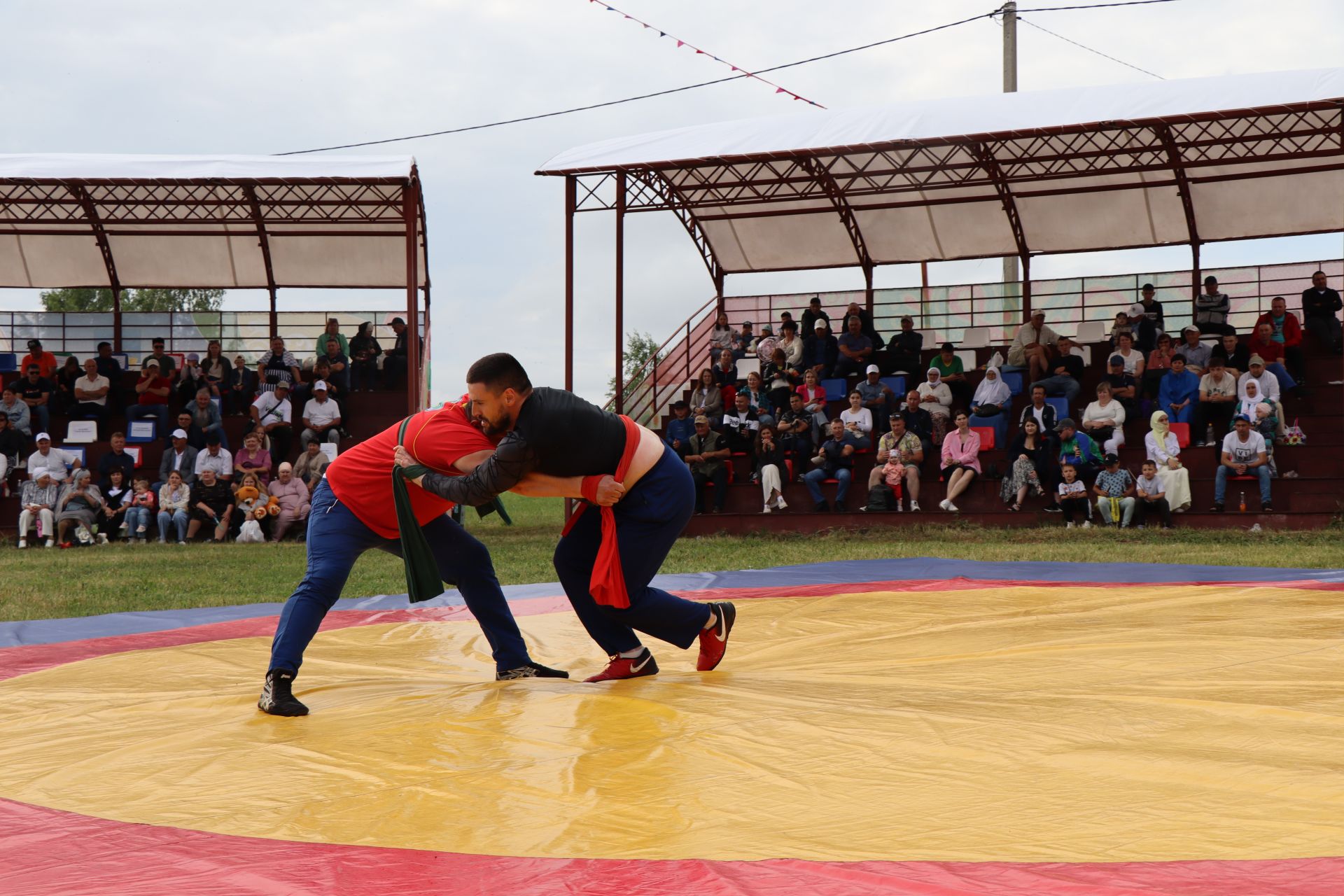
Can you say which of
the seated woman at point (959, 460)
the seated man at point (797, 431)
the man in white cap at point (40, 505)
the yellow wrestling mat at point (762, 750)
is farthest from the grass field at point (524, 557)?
the yellow wrestling mat at point (762, 750)

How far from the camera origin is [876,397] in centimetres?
1423

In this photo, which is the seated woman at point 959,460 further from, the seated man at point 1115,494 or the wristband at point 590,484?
the wristband at point 590,484

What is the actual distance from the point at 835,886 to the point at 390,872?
2.66 feet

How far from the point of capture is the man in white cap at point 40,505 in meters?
13.2

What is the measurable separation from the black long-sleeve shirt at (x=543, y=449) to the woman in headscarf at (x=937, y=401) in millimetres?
9963

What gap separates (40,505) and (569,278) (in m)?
6.39

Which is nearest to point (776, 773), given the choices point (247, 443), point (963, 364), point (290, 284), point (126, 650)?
point (126, 650)

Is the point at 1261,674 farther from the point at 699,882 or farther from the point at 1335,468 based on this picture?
the point at 1335,468

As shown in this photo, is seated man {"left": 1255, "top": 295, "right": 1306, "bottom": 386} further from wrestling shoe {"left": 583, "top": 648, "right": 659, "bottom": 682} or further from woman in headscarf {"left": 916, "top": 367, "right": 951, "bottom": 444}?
wrestling shoe {"left": 583, "top": 648, "right": 659, "bottom": 682}

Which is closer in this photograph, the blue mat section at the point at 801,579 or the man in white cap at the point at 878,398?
the blue mat section at the point at 801,579

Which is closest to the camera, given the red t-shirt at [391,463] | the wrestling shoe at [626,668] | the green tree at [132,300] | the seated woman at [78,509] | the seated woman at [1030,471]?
the red t-shirt at [391,463]

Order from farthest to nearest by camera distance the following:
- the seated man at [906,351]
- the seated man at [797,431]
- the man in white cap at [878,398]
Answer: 1. the seated man at [906,351]
2. the man in white cap at [878,398]
3. the seated man at [797,431]

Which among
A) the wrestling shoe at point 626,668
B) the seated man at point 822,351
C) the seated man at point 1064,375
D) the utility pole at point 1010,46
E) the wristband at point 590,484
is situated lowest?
the wrestling shoe at point 626,668

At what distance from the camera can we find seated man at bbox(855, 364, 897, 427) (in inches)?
549
